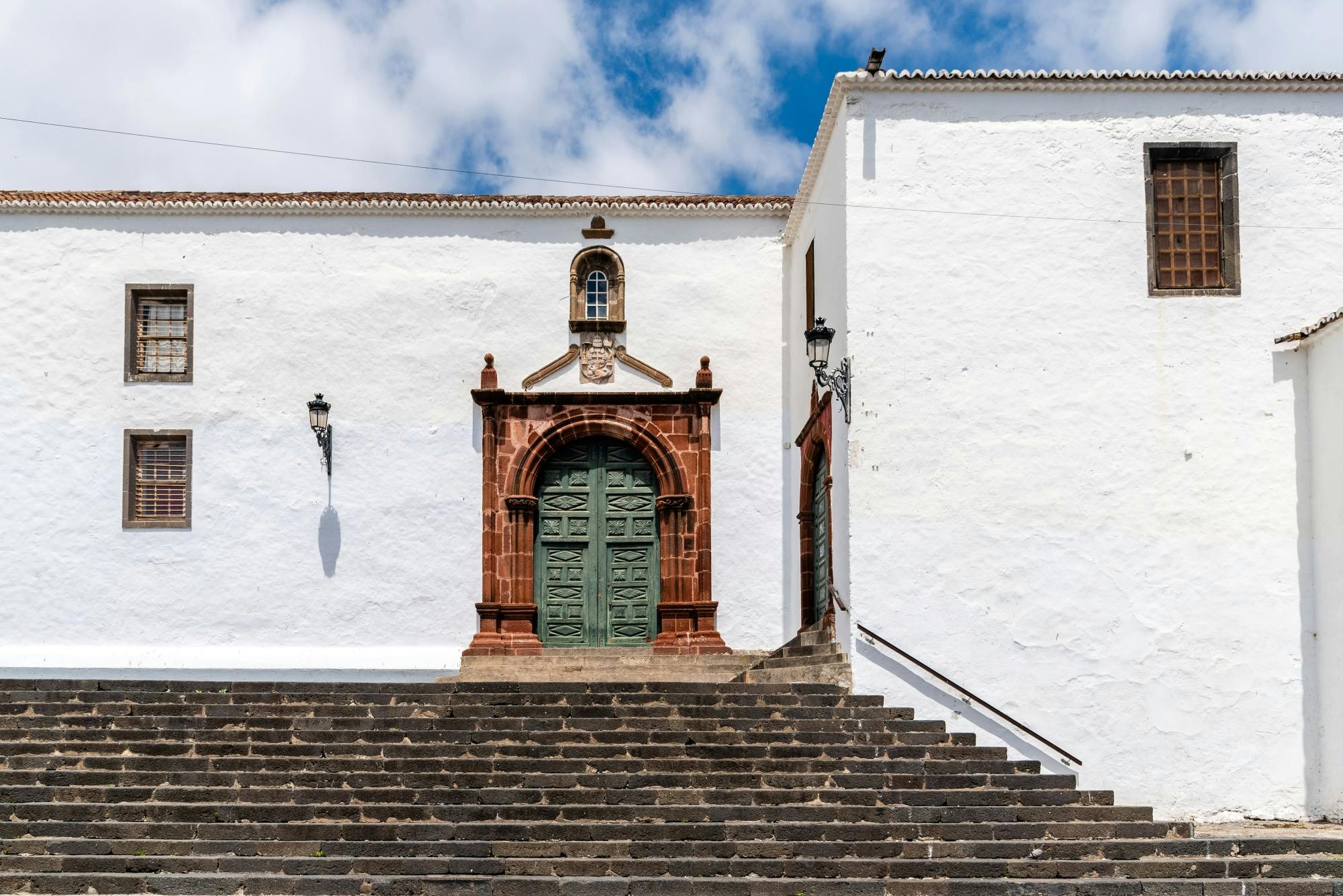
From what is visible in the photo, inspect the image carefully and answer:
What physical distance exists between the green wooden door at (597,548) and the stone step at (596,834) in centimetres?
532

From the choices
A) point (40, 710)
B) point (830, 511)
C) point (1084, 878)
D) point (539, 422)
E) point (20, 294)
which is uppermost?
point (20, 294)

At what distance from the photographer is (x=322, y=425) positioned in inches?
646

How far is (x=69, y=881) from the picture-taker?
10.8m

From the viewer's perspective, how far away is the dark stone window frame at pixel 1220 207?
547 inches

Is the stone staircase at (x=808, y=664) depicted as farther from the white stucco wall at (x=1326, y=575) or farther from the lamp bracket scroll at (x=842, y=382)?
the white stucco wall at (x=1326, y=575)

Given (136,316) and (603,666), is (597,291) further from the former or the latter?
(136,316)

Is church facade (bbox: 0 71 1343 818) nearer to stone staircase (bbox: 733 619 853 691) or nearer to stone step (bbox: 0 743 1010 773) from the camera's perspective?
stone staircase (bbox: 733 619 853 691)

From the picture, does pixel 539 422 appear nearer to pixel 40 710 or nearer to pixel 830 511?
pixel 830 511

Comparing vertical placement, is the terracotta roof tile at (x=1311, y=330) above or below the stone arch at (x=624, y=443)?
above

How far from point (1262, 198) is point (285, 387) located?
970cm

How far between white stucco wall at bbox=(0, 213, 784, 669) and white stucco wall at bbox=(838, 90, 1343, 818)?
327cm

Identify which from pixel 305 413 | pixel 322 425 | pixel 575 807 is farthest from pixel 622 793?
pixel 305 413

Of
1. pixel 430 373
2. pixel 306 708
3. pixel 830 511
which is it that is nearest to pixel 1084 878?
pixel 830 511

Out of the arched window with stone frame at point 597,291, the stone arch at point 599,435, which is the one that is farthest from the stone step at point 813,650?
the arched window with stone frame at point 597,291
